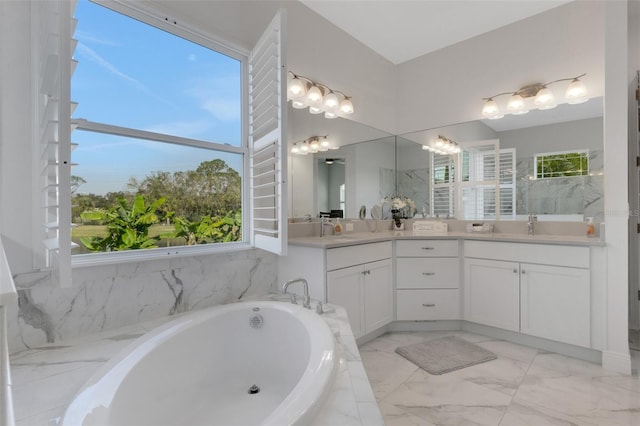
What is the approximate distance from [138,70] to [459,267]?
112 inches

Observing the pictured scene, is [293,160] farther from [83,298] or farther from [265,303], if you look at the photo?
[83,298]

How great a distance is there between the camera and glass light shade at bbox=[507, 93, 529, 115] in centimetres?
297

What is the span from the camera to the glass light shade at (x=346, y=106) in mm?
3081

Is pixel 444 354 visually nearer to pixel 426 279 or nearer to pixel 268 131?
pixel 426 279

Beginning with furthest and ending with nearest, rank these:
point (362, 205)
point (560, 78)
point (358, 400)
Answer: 1. point (362, 205)
2. point (560, 78)
3. point (358, 400)

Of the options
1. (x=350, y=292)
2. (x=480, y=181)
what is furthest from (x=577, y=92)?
(x=350, y=292)

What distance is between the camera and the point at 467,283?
2805 millimetres

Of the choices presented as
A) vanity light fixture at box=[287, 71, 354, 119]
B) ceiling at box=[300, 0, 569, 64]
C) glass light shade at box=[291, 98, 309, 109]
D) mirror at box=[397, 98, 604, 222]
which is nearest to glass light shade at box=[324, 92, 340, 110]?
vanity light fixture at box=[287, 71, 354, 119]

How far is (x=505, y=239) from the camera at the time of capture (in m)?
2.58

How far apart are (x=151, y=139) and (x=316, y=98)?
1.44 meters

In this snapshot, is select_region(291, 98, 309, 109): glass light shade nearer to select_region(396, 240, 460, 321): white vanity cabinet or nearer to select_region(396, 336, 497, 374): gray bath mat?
select_region(396, 240, 460, 321): white vanity cabinet

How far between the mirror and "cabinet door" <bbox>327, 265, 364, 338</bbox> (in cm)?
163

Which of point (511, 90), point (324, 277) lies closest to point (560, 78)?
point (511, 90)

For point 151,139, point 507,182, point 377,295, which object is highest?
point 151,139
